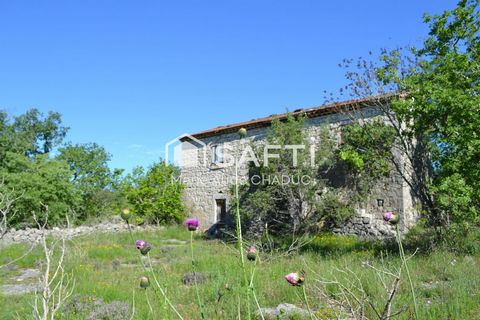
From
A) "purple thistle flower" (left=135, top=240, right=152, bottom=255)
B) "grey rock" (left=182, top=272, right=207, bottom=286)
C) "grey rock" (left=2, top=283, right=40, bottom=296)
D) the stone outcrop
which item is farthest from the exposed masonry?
"purple thistle flower" (left=135, top=240, right=152, bottom=255)

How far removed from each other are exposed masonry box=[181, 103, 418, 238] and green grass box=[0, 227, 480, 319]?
214 cm

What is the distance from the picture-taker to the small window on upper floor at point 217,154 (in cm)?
1769

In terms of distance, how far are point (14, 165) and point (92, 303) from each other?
45.8 ft

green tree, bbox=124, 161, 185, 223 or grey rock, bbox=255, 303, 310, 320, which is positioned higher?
green tree, bbox=124, 161, 185, 223

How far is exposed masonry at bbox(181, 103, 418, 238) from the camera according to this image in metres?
11.8

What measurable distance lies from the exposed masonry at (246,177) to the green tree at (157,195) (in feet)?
2.21

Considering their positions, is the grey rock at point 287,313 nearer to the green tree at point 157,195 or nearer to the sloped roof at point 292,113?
the sloped roof at point 292,113

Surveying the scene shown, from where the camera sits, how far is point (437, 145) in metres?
8.01

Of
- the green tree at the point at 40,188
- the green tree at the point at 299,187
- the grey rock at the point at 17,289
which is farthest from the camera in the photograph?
the green tree at the point at 40,188

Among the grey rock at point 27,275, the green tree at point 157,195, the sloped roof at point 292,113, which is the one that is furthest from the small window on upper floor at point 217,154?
the grey rock at point 27,275

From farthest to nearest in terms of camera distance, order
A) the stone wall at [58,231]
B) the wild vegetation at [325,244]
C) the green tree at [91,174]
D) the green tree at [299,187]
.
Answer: the green tree at [91,174] → the stone wall at [58,231] → the green tree at [299,187] → the wild vegetation at [325,244]

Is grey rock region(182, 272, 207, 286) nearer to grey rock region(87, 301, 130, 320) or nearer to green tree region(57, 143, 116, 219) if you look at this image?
grey rock region(87, 301, 130, 320)

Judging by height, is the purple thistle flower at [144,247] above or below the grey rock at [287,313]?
above

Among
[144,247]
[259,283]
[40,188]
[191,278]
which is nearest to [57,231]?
[40,188]
